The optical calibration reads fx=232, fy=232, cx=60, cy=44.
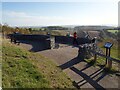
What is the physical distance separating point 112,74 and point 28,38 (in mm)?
16347

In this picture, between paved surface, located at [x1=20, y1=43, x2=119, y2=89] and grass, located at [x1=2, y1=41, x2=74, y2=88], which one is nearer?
grass, located at [x1=2, y1=41, x2=74, y2=88]

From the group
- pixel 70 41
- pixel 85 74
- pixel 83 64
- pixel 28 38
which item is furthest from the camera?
pixel 28 38

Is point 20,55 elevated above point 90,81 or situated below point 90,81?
above

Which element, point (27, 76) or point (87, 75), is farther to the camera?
point (87, 75)

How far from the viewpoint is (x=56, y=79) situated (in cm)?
818

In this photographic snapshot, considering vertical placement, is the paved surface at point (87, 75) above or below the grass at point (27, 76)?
below

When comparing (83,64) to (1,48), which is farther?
(83,64)

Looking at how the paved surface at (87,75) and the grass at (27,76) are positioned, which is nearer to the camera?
the grass at (27,76)

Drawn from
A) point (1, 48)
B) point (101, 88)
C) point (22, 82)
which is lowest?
point (101, 88)

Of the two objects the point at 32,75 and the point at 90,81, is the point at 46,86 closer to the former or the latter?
the point at 32,75

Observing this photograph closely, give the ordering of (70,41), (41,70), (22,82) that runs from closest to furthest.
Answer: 1. (22,82)
2. (41,70)
3. (70,41)

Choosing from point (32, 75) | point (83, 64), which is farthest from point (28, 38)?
point (32, 75)

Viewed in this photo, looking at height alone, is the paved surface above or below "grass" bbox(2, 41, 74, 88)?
below

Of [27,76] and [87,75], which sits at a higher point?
[27,76]
